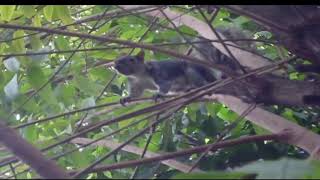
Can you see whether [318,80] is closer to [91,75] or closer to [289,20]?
[289,20]

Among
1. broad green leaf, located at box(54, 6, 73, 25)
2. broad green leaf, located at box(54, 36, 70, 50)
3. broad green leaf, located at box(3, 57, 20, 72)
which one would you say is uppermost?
broad green leaf, located at box(54, 6, 73, 25)

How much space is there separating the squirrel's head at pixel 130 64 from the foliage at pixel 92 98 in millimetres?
51

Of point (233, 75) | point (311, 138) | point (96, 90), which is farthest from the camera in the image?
point (96, 90)

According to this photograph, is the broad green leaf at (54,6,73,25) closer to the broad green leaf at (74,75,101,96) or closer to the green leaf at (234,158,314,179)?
the broad green leaf at (74,75,101,96)

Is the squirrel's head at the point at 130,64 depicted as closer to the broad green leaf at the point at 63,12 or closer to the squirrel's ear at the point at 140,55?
the squirrel's ear at the point at 140,55

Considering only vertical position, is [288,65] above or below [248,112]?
above

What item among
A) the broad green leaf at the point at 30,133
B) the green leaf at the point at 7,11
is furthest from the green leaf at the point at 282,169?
the broad green leaf at the point at 30,133

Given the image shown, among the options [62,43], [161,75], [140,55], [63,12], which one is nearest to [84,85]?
[62,43]

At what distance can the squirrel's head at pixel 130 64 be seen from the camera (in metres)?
2.99

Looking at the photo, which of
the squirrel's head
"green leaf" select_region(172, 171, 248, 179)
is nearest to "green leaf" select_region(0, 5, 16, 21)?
the squirrel's head

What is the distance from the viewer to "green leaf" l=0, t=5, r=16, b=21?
7.13ft

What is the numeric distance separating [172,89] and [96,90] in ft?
2.18

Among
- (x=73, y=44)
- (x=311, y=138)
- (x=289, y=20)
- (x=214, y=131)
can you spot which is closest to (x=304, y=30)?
(x=289, y=20)

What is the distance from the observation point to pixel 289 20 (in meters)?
2.00
